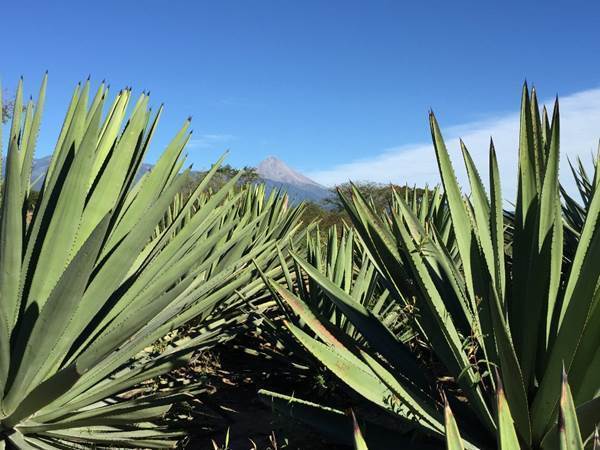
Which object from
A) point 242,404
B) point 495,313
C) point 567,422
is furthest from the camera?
point 242,404

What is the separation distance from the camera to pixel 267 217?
5.49 m

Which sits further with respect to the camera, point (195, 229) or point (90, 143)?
point (195, 229)

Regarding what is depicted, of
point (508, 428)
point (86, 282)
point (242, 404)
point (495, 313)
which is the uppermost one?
point (86, 282)

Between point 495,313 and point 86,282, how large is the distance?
1158 millimetres

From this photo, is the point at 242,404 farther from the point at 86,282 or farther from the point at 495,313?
the point at 495,313

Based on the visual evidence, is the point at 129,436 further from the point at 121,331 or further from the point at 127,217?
the point at 127,217

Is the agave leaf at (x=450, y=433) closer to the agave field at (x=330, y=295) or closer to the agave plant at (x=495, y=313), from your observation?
the agave field at (x=330, y=295)

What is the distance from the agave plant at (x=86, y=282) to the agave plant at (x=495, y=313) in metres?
0.57

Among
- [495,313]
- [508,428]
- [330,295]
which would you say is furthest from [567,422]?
[330,295]

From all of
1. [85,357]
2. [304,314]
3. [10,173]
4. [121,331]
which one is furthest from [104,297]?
[304,314]

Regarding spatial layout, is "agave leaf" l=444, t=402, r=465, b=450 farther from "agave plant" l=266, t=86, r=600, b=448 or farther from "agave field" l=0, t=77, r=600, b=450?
"agave plant" l=266, t=86, r=600, b=448

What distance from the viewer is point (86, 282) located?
161cm

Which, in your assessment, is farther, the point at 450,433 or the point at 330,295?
the point at 330,295

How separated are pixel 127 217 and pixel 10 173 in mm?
545
